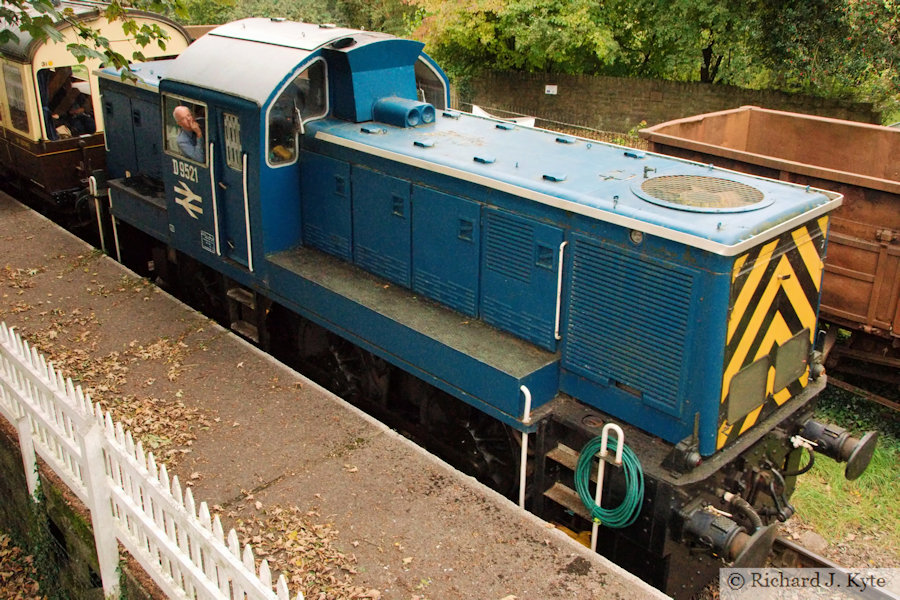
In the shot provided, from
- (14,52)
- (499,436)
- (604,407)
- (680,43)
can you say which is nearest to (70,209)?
(14,52)

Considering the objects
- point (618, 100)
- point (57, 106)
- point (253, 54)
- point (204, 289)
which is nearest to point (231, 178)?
point (253, 54)

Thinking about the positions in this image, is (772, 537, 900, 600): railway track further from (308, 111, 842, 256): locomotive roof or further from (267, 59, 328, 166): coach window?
(267, 59, 328, 166): coach window

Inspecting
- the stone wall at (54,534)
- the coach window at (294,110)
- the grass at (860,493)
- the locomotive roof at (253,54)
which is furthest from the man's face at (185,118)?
the grass at (860,493)

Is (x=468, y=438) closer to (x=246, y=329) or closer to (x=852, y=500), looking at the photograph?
(x=246, y=329)

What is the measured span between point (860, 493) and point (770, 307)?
2654mm

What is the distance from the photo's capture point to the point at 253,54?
7.10 meters

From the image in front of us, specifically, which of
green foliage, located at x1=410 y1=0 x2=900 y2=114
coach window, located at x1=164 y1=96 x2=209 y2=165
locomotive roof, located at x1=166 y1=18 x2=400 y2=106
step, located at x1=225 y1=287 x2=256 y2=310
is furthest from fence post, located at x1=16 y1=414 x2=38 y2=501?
green foliage, located at x1=410 y1=0 x2=900 y2=114

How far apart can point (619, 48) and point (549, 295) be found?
17782 millimetres

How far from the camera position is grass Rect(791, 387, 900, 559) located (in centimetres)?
632

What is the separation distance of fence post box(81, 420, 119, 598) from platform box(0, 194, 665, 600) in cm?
62

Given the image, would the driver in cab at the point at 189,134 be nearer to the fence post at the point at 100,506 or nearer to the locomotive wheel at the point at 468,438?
the locomotive wheel at the point at 468,438

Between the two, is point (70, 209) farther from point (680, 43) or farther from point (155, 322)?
point (680, 43)

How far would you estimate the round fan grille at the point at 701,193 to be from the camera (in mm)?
5082

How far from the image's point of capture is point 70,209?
444 inches
